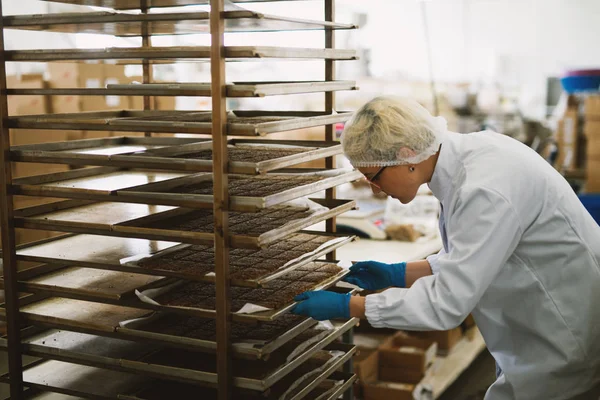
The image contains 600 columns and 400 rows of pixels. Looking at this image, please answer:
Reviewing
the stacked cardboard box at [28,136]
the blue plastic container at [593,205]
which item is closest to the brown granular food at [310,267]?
the stacked cardboard box at [28,136]

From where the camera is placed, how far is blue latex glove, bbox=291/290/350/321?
1871mm

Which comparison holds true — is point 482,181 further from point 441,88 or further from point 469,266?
point 441,88

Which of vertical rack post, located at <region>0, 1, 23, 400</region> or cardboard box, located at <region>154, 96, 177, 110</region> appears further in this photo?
cardboard box, located at <region>154, 96, 177, 110</region>

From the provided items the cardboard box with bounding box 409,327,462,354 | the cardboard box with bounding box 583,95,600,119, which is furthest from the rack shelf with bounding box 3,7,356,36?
the cardboard box with bounding box 583,95,600,119

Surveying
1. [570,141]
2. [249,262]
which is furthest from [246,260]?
[570,141]

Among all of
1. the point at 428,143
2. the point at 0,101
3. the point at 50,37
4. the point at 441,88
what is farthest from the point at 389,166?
the point at 441,88

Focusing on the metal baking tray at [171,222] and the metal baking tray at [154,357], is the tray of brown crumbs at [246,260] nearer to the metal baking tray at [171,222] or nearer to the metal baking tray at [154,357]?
the metal baking tray at [171,222]

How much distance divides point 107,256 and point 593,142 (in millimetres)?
5872

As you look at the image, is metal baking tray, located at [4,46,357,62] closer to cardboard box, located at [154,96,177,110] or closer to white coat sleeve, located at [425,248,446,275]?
white coat sleeve, located at [425,248,446,275]

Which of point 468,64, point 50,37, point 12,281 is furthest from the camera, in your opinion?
point 468,64

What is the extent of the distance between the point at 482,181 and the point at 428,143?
20 cm

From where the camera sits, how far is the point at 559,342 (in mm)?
1979

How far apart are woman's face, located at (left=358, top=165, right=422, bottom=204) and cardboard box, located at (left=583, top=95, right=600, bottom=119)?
529cm

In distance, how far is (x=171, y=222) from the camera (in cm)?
207
